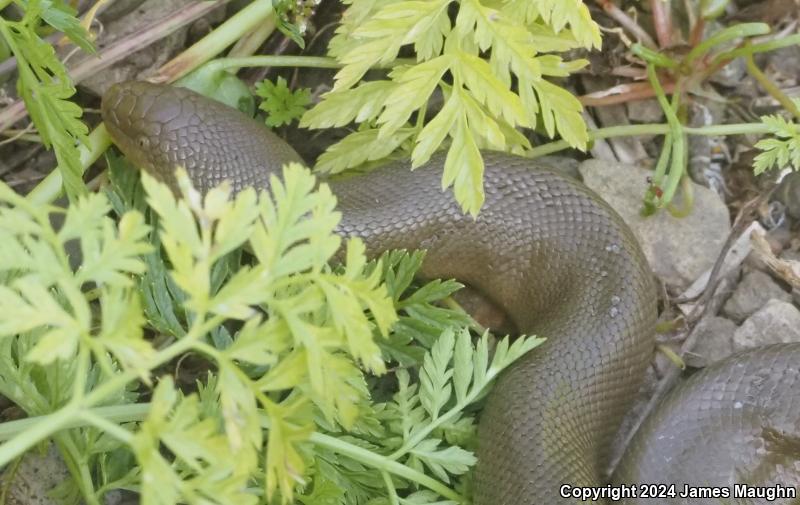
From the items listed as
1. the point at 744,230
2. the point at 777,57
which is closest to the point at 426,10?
the point at 744,230

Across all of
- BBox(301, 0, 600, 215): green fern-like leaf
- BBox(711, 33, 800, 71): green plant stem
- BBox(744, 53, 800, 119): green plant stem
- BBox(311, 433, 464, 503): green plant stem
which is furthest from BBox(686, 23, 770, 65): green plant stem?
BBox(311, 433, 464, 503): green plant stem

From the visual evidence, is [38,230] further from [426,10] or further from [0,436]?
[426,10]

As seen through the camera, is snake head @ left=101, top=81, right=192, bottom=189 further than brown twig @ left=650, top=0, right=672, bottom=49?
No

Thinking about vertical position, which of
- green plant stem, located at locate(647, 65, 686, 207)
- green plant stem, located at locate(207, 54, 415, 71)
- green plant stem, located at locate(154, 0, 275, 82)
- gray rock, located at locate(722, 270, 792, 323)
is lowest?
gray rock, located at locate(722, 270, 792, 323)

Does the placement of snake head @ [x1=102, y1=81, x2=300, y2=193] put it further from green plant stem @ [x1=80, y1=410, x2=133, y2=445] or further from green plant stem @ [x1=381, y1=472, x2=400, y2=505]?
green plant stem @ [x1=80, y1=410, x2=133, y2=445]

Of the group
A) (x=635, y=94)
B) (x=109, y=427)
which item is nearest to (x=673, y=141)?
(x=635, y=94)

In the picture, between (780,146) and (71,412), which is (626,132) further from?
(71,412)
